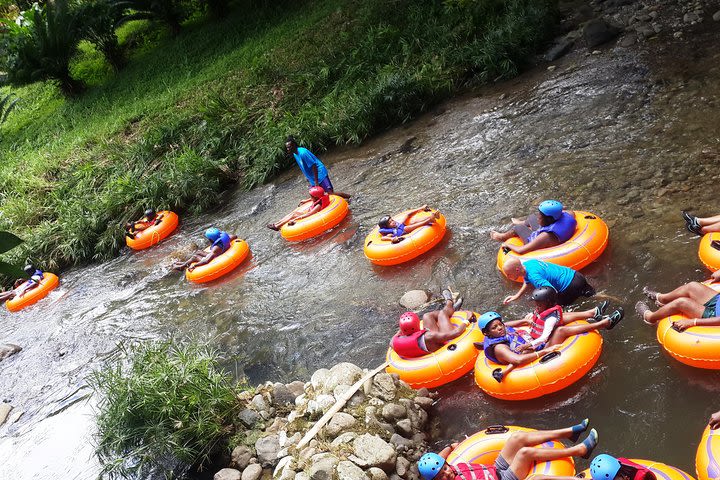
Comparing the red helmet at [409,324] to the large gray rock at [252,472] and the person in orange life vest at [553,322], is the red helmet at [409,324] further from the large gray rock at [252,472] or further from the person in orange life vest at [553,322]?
the large gray rock at [252,472]

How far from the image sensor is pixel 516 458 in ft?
14.8

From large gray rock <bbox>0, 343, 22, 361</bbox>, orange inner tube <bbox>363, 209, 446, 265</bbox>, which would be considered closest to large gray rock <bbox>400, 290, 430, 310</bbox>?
orange inner tube <bbox>363, 209, 446, 265</bbox>

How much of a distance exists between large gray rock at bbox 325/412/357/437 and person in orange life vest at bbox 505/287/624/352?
1.75 m

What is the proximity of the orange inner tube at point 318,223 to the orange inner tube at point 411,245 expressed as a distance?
1.85 m

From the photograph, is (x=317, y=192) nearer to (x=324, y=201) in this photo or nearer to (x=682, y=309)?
(x=324, y=201)

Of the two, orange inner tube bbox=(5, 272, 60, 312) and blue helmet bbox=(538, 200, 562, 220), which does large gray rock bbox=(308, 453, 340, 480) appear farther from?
orange inner tube bbox=(5, 272, 60, 312)

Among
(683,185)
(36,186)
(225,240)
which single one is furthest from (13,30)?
(683,185)

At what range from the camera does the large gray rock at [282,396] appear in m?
6.45

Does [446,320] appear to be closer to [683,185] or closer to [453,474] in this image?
[453,474]

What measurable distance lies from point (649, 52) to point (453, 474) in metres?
10.2

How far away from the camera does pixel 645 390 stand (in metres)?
5.16

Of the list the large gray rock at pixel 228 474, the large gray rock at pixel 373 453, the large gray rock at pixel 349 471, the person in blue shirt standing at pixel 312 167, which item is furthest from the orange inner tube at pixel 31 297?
the large gray rock at pixel 349 471

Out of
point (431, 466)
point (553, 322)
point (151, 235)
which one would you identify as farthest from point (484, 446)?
point (151, 235)

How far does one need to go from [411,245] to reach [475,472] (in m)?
4.27
